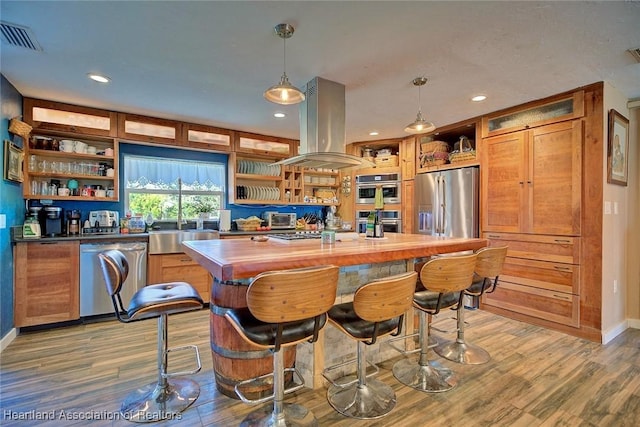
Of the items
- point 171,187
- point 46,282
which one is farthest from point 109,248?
point 171,187

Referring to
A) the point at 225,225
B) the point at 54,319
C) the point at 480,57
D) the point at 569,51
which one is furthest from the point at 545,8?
the point at 54,319

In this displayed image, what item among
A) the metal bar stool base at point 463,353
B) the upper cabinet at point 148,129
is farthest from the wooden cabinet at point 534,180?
the upper cabinet at point 148,129

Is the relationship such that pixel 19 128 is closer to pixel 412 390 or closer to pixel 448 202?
pixel 412 390

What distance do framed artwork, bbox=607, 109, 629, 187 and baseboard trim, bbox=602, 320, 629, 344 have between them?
1476mm

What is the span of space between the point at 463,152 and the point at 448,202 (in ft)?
2.32

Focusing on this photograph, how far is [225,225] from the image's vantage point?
448cm

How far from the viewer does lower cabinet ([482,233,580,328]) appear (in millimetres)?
3043

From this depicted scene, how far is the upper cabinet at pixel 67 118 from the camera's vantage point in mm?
3264

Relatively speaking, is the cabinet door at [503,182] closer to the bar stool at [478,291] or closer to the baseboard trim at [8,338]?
the bar stool at [478,291]

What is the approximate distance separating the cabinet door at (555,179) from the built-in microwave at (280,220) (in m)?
3.28

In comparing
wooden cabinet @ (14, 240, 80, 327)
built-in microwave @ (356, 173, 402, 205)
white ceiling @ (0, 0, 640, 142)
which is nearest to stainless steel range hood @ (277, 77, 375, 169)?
white ceiling @ (0, 0, 640, 142)

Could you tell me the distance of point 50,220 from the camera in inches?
136

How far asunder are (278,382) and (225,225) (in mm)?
3197

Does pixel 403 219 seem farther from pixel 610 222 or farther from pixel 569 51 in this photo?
pixel 569 51
